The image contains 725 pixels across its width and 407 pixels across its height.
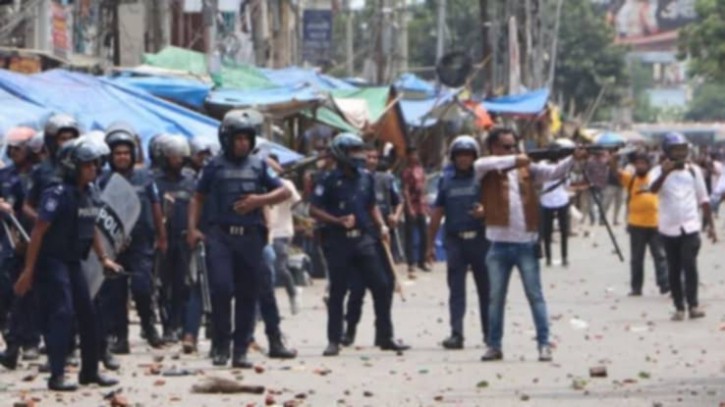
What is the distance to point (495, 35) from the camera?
5103cm

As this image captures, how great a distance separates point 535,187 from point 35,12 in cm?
1510

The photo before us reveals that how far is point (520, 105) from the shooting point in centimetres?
4050

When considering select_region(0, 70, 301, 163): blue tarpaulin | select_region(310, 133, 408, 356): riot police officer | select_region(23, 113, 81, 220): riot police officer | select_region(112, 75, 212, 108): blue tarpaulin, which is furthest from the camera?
select_region(112, 75, 212, 108): blue tarpaulin

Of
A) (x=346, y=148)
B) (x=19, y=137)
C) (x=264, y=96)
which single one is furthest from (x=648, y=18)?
(x=19, y=137)

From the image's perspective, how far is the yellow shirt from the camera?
23.2 meters

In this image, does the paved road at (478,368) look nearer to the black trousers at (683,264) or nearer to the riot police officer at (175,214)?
the black trousers at (683,264)

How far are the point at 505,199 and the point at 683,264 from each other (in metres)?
4.41

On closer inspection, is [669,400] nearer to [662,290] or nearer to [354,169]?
[354,169]

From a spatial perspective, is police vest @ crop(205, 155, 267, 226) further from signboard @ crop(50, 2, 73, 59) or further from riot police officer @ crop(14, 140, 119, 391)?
signboard @ crop(50, 2, 73, 59)

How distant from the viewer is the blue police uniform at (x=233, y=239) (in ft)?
49.1

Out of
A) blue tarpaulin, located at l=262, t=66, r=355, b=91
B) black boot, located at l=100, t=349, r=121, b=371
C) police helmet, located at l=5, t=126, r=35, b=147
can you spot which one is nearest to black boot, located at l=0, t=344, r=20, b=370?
black boot, located at l=100, t=349, r=121, b=371

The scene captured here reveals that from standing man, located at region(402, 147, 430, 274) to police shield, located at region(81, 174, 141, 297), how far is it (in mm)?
14747

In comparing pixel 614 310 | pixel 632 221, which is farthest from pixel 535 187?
pixel 632 221

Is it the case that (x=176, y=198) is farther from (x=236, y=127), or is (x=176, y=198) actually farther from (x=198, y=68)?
(x=198, y=68)
